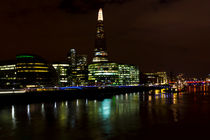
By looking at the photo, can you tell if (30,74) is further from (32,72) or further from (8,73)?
(8,73)

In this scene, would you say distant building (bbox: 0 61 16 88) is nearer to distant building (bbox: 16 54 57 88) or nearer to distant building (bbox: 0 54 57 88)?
distant building (bbox: 0 54 57 88)

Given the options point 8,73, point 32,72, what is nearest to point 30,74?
point 32,72

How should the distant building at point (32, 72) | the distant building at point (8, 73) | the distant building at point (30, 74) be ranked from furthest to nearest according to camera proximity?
the distant building at point (32, 72) < the distant building at point (30, 74) < the distant building at point (8, 73)

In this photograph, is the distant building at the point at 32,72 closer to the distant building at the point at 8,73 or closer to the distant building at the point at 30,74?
the distant building at the point at 30,74

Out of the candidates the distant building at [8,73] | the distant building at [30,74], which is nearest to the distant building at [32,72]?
the distant building at [30,74]

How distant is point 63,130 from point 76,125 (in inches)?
148

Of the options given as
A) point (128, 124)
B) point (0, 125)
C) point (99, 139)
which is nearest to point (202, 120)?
point (128, 124)

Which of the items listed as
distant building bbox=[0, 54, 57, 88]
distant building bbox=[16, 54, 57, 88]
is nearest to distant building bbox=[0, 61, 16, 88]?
distant building bbox=[0, 54, 57, 88]

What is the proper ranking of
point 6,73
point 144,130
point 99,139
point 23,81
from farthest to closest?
1. point 6,73
2. point 23,81
3. point 144,130
4. point 99,139

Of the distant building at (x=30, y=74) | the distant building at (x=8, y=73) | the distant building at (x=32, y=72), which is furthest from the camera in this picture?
the distant building at (x=32, y=72)

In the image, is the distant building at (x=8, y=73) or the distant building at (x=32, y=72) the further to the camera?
the distant building at (x=32, y=72)

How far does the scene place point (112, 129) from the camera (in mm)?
31578

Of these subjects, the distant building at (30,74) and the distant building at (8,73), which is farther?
the distant building at (30,74)

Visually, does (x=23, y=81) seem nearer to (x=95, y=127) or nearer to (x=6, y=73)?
(x=6, y=73)
